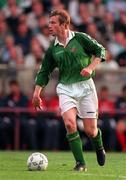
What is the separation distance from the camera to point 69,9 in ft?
72.2

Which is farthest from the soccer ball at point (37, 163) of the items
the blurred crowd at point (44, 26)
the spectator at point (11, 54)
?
the spectator at point (11, 54)

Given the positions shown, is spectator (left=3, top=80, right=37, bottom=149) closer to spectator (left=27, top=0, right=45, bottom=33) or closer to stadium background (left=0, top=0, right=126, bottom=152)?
stadium background (left=0, top=0, right=126, bottom=152)

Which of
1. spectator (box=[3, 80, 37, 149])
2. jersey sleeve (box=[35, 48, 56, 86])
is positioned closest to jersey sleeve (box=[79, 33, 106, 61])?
jersey sleeve (box=[35, 48, 56, 86])

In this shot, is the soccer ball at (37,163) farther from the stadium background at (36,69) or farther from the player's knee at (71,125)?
the stadium background at (36,69)

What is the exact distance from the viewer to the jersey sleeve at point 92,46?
442 inches

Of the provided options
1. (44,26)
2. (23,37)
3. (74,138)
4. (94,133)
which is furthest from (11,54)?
(74,138)

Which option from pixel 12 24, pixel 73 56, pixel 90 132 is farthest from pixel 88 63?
pixel 12 24

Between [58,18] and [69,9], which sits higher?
[69,9]

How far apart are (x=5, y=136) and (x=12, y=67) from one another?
1.84 m

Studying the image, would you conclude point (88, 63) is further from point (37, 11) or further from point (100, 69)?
point (37, 11)

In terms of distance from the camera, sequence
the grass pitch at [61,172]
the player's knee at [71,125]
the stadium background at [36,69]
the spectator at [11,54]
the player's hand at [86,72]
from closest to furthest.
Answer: the grass pitch at [61,172]
the player's hand at [86,72]
the player's knee at [71,125]
the stadium background at [36,69]
the spectator at [11,54]

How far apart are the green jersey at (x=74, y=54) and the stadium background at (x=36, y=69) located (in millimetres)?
7223

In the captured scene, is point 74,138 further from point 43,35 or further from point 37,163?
point 43,35

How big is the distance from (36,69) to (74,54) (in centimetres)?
817
